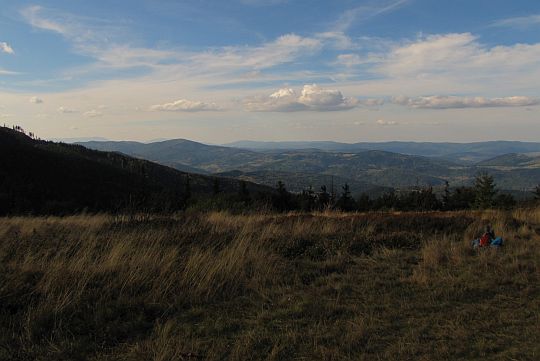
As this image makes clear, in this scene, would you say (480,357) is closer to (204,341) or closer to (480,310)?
(480,310)

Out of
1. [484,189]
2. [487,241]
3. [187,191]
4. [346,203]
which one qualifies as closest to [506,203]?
[484,189]

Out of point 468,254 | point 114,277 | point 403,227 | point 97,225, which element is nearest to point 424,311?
point 468,254

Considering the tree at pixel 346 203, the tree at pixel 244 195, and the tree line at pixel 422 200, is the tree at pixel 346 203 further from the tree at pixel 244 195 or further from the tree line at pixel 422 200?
the tree at pixel 244 195

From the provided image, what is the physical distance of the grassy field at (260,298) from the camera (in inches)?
151

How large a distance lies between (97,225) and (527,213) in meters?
11.6

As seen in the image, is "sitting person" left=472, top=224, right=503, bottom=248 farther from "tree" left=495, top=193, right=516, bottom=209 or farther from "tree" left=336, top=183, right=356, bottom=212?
"tree" left=336, top=183, right=356, bottom=212

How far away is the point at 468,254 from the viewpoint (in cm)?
752

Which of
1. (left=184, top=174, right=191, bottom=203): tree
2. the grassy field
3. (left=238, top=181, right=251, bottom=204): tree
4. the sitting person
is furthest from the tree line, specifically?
the grassy field

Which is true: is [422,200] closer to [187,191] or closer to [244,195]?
[244,195]

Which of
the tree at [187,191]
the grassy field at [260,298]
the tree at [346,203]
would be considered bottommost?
the tree at [346,203]

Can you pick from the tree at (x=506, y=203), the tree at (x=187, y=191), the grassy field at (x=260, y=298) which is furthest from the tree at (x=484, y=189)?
the grassy field at (x=260, y=298)

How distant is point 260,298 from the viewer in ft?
17.2

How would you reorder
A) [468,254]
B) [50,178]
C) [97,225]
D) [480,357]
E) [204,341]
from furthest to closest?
[50,178]
[97,225]
[468,254]
[204,341]
[480,357]

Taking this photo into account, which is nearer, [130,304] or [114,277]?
[130,304]
